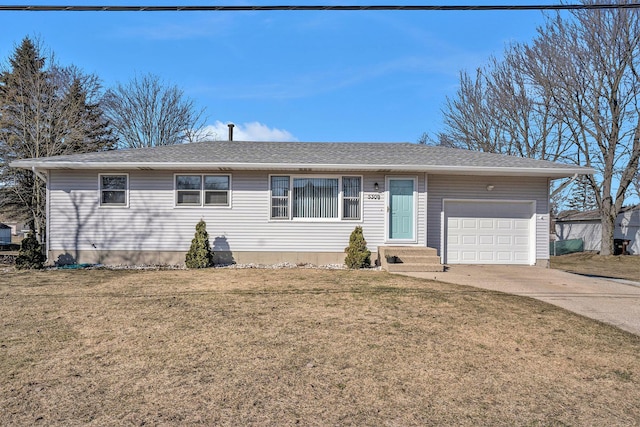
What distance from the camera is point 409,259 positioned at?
10.3 m

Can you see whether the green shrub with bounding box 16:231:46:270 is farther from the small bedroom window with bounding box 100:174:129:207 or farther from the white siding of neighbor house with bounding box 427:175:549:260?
the white siding of neighbor house with bounding box 427:175:549:260

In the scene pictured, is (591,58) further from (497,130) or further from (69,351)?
(69,351)

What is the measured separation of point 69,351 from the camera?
14.0 ft

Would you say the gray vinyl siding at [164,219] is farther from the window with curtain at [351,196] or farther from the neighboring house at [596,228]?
the neighboring house at [596,228]

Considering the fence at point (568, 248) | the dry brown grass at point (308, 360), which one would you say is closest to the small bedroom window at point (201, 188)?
the dry brown grass at point (308, 360)

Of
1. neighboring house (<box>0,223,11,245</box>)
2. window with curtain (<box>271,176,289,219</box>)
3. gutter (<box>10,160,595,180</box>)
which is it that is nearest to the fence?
gutter (<box>10,160,595,180</box>)

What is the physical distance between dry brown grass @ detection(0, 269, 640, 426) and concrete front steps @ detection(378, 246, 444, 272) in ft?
8.61

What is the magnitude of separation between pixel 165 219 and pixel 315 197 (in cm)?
446

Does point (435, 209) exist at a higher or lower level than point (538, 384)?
higher

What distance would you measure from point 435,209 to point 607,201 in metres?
14.8

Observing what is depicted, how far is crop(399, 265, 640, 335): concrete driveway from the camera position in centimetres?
621

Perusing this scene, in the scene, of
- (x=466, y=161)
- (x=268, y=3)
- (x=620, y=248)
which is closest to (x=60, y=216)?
(x=268, y=3)

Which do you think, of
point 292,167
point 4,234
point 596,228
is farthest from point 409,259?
point 4,234

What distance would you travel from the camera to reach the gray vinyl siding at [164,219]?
36.8 ft
